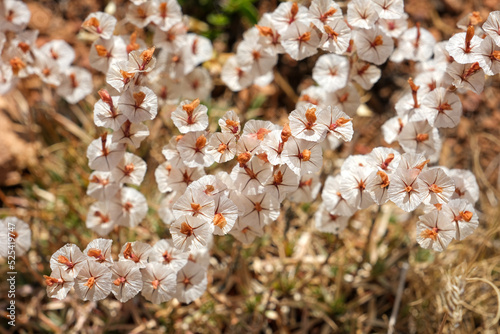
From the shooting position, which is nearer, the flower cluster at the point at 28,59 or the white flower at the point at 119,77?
the white flower at the point at 119,77

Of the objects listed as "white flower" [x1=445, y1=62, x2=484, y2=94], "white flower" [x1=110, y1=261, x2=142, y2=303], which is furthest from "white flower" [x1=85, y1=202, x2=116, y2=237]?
"white flower" [x1=445, y1=62, x2=484, y2=94]

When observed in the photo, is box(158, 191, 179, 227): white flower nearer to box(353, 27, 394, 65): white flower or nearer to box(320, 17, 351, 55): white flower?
box(320, 17, 351, 55): white flower

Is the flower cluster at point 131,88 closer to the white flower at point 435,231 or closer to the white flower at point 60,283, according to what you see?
the white flower at point 60,283

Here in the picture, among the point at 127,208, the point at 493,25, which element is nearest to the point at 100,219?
the point at 127,208

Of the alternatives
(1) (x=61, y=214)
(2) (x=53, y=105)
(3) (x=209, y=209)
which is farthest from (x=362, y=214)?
(2) (x=53, y=105)

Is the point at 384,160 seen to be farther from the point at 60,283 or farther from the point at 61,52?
the point at 61,52

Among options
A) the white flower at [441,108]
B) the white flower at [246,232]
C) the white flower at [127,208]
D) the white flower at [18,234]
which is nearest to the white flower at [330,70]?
the white flower at [441,108]

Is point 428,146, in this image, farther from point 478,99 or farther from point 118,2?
point 118,2
